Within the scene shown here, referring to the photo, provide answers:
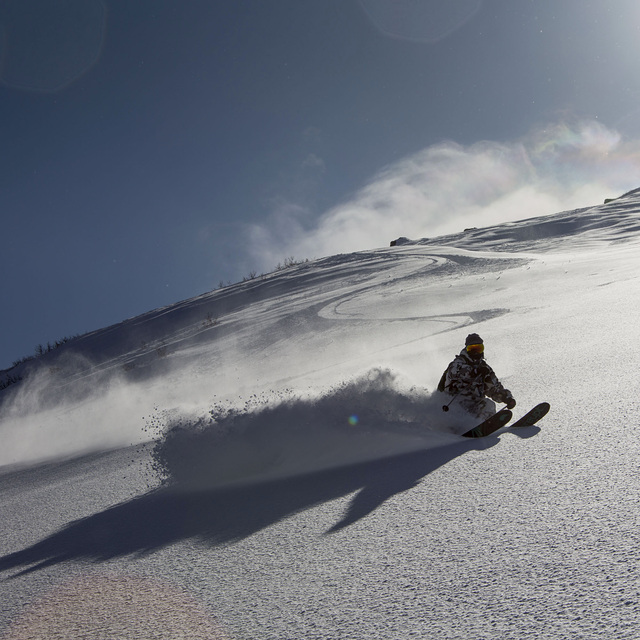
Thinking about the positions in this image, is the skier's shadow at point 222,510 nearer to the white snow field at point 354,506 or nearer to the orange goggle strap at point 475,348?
the white snow field at point 354,506

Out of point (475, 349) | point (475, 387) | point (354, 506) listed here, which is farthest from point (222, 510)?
point (475, 349)

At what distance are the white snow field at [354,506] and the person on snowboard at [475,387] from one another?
170 millimetres

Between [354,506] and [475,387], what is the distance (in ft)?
6.37

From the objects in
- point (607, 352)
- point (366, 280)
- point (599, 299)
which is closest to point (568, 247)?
point (366, 280)

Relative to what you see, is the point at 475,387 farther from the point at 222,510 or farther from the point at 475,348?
the point at 222,510

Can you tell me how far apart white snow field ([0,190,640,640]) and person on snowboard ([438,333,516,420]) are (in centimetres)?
17

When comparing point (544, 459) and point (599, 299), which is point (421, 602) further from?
point (599, 299)

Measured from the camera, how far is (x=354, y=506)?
120 inches

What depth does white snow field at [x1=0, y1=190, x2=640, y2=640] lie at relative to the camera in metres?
1.94

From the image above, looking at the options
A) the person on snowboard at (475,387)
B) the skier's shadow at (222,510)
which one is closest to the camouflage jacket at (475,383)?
the person on snowboard at (475,387)

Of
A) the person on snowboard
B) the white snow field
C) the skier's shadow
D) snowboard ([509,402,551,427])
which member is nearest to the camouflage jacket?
the person on snowboard

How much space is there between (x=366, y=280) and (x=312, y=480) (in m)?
15.0

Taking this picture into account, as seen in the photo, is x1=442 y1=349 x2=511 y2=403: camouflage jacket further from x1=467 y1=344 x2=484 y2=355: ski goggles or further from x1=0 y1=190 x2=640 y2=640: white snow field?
x1=0 y1=190 x2=640 y2=640: white snow field

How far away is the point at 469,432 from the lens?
4191mm
